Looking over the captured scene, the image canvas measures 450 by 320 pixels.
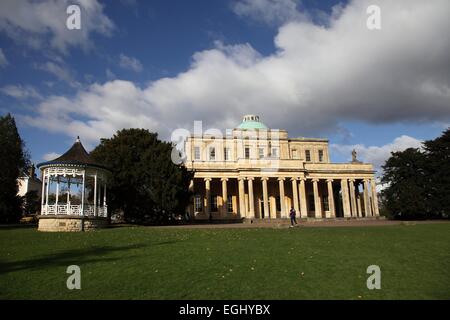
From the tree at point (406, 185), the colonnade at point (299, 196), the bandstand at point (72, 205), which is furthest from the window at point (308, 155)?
the bandstand at point (72, 205)

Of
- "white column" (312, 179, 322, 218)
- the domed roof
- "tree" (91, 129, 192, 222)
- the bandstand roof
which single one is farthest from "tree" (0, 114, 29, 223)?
"white column" (312, 179, 322, 218)

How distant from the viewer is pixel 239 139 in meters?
61.2

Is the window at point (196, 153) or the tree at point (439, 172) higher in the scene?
the window at point (196, 153)

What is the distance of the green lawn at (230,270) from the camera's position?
30.1 ft

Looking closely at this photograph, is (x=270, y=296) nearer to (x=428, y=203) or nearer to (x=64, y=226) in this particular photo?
(x=64, y=226)

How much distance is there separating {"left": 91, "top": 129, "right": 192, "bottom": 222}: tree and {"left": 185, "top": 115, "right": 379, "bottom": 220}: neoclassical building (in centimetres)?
1006

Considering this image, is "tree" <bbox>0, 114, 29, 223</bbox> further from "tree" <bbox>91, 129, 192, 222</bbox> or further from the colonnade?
the colonnade

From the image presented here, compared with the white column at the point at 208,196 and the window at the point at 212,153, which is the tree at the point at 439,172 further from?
the window at the point at 212,153

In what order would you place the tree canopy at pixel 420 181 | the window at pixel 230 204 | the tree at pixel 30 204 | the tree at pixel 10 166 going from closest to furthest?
1. the tree at pixel 10 166
2. the tree canopy at pixel 420 181
3. the window at pixel 230 204
4. the tree at pixel 30 204

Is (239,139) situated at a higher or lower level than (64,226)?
higher

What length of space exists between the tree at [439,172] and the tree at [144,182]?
29.1 meters

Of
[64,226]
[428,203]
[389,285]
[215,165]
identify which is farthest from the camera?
[215,165]
